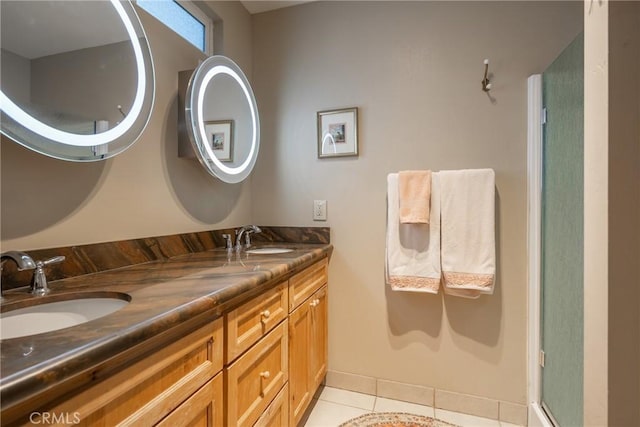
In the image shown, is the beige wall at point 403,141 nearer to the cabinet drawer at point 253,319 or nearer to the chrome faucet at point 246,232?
the chrome faucet at point 246,232

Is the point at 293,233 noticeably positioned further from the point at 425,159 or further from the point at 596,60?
the point at 596,60

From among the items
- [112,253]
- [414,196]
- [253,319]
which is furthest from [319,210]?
[112,253]

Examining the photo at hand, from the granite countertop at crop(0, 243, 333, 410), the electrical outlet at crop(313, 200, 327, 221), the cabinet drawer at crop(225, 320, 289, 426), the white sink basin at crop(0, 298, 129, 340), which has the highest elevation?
the electrical outlet at crop(313, 200, 327, 221)

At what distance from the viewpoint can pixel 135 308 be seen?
66 cm

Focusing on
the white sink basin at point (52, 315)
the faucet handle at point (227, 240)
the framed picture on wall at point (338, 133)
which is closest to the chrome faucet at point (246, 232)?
the faucet handle at point (227, 240)

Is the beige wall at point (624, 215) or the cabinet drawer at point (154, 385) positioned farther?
the beige wall at point (624, 215)

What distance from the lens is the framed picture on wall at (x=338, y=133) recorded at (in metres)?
1.82

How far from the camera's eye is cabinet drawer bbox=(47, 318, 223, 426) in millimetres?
508

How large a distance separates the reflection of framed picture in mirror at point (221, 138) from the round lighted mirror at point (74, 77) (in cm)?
38

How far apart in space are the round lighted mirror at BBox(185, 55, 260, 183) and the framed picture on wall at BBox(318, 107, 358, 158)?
410 millimetres

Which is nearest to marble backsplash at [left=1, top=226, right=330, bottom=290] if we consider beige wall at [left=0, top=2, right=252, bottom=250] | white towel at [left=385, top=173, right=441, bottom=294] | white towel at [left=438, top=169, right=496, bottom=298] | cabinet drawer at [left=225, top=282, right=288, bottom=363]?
beige wall at [left=0, top=2, right=252, bottom=250]

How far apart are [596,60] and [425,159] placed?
1043 millimetres

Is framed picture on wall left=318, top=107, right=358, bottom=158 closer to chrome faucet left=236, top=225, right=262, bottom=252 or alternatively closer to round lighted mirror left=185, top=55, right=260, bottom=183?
round lighted mirror left=185, top=55, right=260, bottom=183

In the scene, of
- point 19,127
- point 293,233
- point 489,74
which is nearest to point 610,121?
point 489,74
